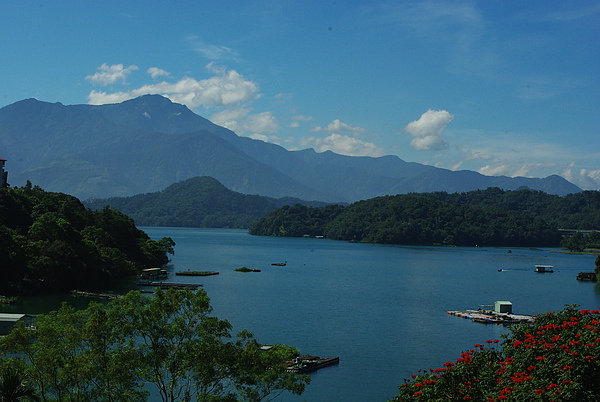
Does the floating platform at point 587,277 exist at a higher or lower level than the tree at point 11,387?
lower

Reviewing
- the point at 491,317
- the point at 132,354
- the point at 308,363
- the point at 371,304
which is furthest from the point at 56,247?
the point at 132,354

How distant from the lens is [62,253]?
2194 inches

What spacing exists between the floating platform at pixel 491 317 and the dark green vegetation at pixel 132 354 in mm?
33489

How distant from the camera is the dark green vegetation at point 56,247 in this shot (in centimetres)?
5188

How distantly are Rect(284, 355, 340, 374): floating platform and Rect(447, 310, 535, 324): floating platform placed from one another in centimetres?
1855

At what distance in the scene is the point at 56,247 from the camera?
55.2m

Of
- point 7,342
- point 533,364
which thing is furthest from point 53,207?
point 533,364

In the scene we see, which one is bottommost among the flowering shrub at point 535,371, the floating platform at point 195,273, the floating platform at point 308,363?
the floating platform at point 308,363

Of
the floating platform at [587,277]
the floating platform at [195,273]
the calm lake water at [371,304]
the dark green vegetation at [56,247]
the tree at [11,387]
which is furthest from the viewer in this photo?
the floating platform at [587,277]

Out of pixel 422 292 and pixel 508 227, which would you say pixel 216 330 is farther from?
pixel 508 227

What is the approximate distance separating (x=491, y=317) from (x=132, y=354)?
3789 cm

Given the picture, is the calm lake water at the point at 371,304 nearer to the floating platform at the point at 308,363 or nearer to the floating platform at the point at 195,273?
the floating platform at the point at 308,363

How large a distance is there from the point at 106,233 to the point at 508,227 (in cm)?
13355

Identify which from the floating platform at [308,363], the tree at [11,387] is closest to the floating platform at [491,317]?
the floating platform at [308,363]
